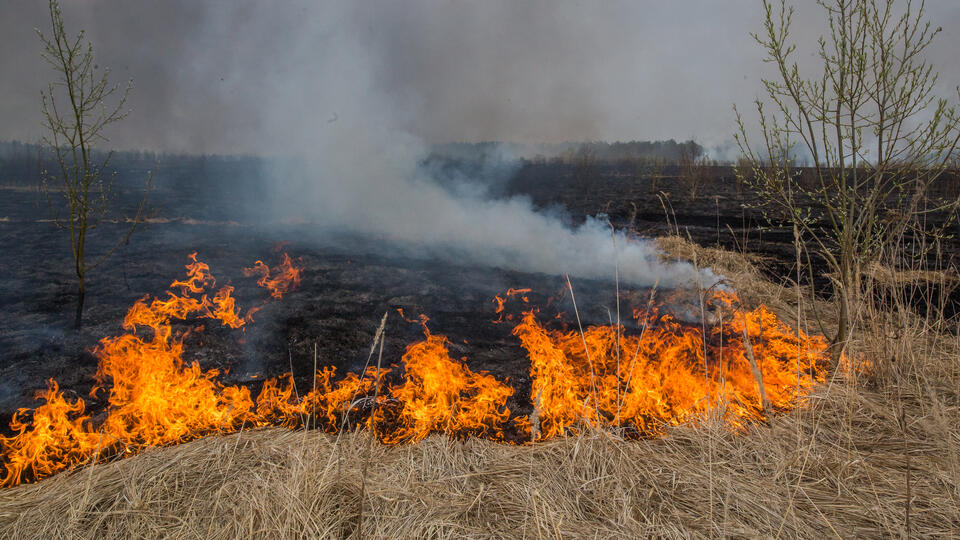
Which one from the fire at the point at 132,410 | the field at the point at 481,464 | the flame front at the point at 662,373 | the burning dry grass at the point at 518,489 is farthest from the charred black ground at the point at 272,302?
the burning dry grass at the point at 518,489

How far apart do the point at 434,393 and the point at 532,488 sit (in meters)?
1.56

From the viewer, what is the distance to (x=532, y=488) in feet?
8.90

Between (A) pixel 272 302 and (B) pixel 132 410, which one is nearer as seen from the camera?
(B) pixel 132 410

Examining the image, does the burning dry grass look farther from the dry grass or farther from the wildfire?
the wildfire

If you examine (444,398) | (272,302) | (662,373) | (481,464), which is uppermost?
(272,302)

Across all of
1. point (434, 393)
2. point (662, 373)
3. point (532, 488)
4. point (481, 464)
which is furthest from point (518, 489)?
point (662, 373)

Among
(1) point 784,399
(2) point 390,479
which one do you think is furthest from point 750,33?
(2) point 390,479

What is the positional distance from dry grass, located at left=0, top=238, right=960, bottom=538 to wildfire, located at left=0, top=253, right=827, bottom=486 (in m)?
0.29

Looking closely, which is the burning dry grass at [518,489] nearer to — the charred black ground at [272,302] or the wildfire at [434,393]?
the wildfire at [434,393]

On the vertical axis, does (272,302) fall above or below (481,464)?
above

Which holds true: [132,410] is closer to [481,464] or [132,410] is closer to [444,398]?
[444,398]

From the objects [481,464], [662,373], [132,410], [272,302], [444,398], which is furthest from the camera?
[272,302]

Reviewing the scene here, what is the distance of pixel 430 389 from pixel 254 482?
67.5 inches

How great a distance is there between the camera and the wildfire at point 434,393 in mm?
3393
